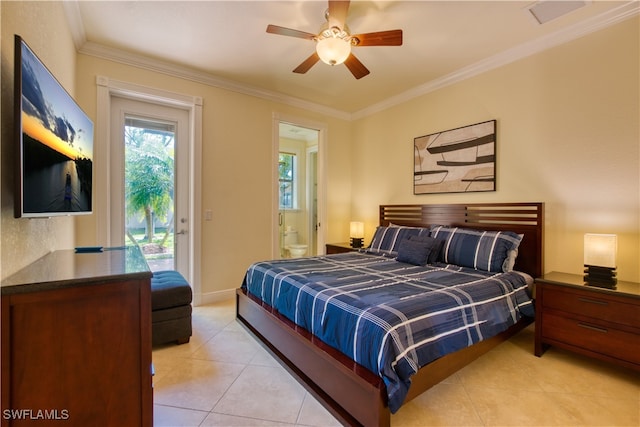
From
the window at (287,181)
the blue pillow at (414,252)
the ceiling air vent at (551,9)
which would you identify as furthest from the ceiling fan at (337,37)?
the window at (287,181)

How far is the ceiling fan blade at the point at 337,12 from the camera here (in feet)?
6.47

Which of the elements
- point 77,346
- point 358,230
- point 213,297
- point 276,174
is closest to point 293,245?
point 358,230

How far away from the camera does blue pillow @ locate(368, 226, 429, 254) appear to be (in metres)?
3.38

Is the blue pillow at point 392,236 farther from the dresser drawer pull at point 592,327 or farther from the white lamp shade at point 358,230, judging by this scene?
the dresser drawer pull at point 592,327

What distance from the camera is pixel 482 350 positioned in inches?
81.4

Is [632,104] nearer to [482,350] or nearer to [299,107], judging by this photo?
[482,350]

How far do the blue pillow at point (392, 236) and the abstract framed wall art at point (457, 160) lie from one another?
1.96 ft

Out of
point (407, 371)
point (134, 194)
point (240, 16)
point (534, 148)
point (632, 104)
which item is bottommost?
point (407, 371)

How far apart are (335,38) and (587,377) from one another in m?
3.02

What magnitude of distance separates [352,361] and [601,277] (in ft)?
6.78

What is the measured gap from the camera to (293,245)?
5793 mm

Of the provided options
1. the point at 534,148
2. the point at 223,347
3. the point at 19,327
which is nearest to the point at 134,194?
the point at 223,347

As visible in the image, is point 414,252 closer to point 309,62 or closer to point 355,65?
point 355,65

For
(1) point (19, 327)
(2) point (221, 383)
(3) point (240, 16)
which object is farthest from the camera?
(3) point (240, 16)
